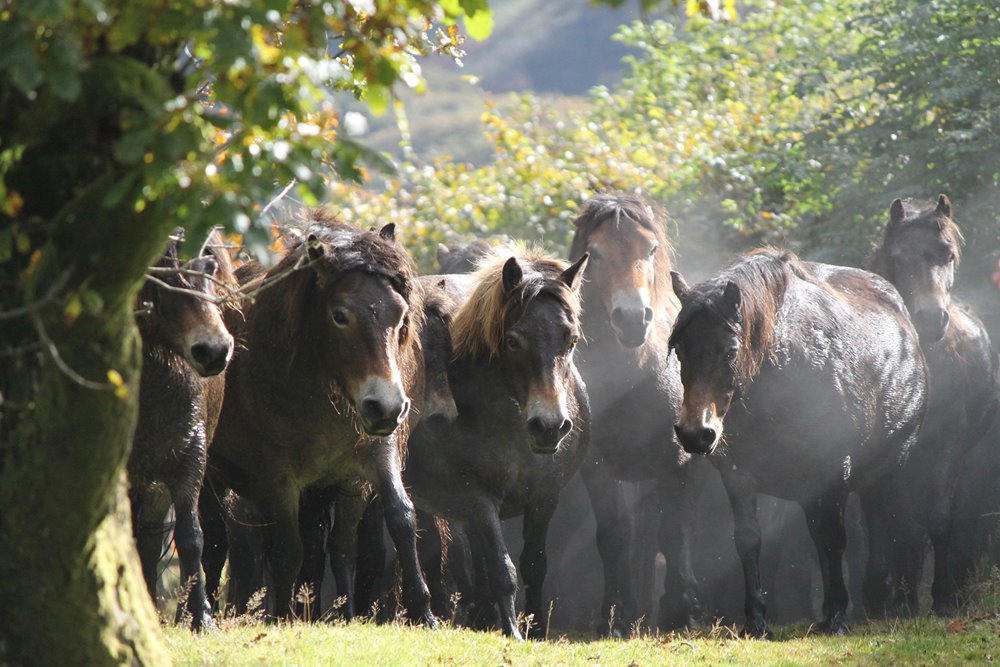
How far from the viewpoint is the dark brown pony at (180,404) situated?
23.9 ft

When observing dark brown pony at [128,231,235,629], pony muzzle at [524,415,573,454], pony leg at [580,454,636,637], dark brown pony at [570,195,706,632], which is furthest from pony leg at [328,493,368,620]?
dark brown pony at [570,195,706,632]

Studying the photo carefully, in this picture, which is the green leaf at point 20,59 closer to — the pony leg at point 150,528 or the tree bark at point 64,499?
the tree bark at point 64,499

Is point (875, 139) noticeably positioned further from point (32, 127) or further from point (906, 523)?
point (32, 127)

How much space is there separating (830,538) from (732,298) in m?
2.12

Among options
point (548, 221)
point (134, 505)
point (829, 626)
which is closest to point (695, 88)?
point (548, 221)

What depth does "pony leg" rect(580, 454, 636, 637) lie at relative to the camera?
10000 mm

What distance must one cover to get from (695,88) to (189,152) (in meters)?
21.6

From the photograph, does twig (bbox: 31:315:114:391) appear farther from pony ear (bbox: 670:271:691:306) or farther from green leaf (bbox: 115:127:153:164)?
pony ear (bbox: 670:271:691:306)

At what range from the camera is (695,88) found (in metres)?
24.3

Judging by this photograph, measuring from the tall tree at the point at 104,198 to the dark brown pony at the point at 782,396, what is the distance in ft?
15.8

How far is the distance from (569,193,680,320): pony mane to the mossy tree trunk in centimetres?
690

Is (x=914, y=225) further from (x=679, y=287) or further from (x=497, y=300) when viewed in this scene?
(x=497, y=300)

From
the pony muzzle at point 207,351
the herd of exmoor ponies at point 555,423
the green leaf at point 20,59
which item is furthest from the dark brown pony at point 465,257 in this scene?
the green leaf at point 20,59

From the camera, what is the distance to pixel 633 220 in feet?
36.2
